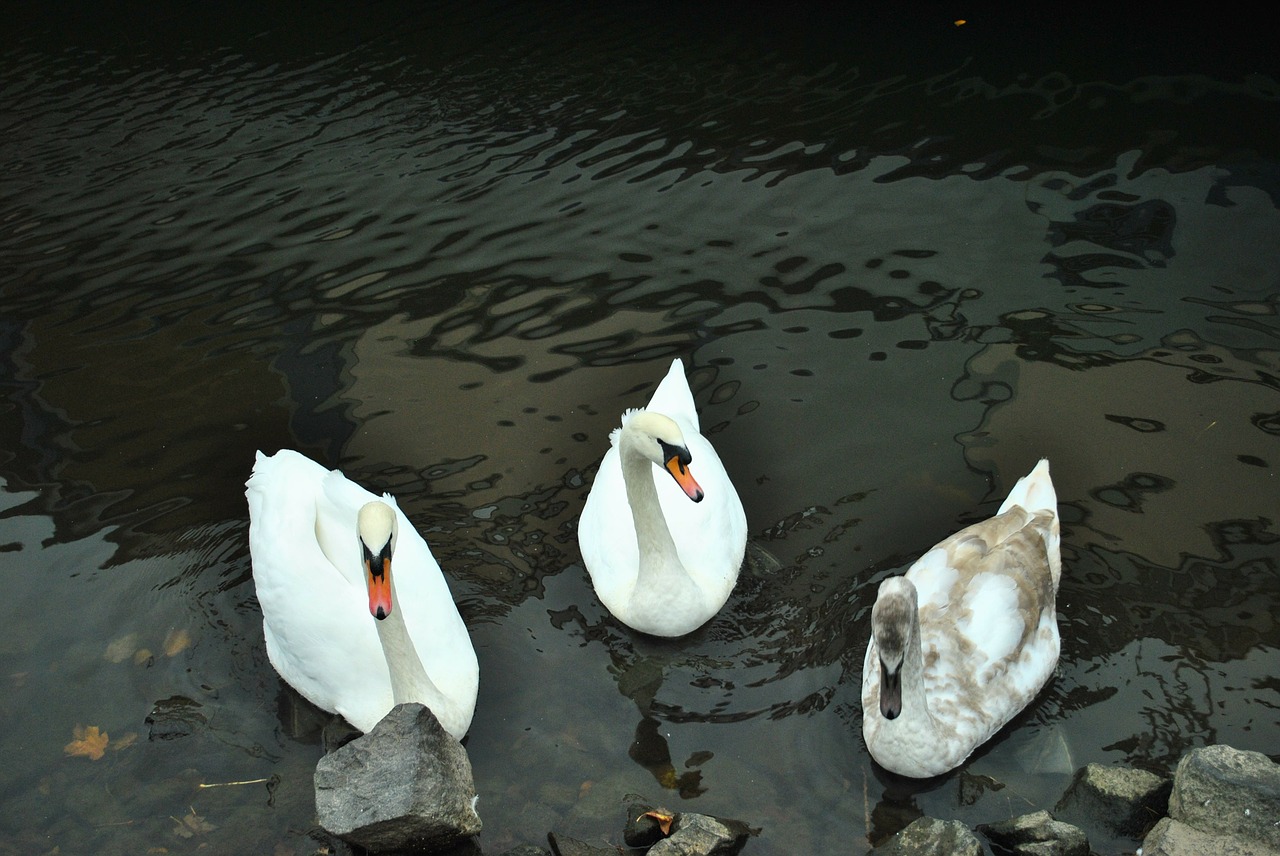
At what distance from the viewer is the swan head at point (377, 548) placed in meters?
5.05

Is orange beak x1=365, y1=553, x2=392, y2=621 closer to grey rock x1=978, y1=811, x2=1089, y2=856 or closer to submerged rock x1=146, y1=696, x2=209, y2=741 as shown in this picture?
submerged rock x1=146, y1=696, x2=209, y2=741

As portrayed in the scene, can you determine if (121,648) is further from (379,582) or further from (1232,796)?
(1232,796)

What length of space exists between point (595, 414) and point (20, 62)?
10.5 meters

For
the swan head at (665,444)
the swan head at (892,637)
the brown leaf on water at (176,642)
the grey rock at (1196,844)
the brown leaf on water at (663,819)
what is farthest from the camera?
the brown leaf on water at (176,642)

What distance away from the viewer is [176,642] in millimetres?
6418

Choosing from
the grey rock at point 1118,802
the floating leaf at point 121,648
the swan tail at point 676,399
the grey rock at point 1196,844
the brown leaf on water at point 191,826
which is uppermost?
the swan tail at point 676,399

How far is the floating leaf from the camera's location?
640 cm

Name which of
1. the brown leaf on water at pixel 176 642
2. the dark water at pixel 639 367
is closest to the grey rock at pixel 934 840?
the dark water at pixel 639 367

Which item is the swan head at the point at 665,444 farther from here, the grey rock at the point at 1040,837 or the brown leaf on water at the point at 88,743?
the brown leaf on water at the point at 88,743

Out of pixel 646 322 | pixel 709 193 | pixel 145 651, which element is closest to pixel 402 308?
pixel 646 322

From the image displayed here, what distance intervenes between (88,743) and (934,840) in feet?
13.7

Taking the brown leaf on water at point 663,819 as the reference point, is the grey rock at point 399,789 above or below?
A: above

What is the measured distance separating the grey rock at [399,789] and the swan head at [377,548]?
56 centimetres

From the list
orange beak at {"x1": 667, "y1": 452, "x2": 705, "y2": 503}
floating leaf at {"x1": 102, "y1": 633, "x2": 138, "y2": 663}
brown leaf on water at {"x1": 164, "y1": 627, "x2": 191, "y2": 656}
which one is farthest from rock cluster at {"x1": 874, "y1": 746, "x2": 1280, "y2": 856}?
floating leaf at {"x1": 102, "y1": 633, "x2": 138, "y2": 663}
